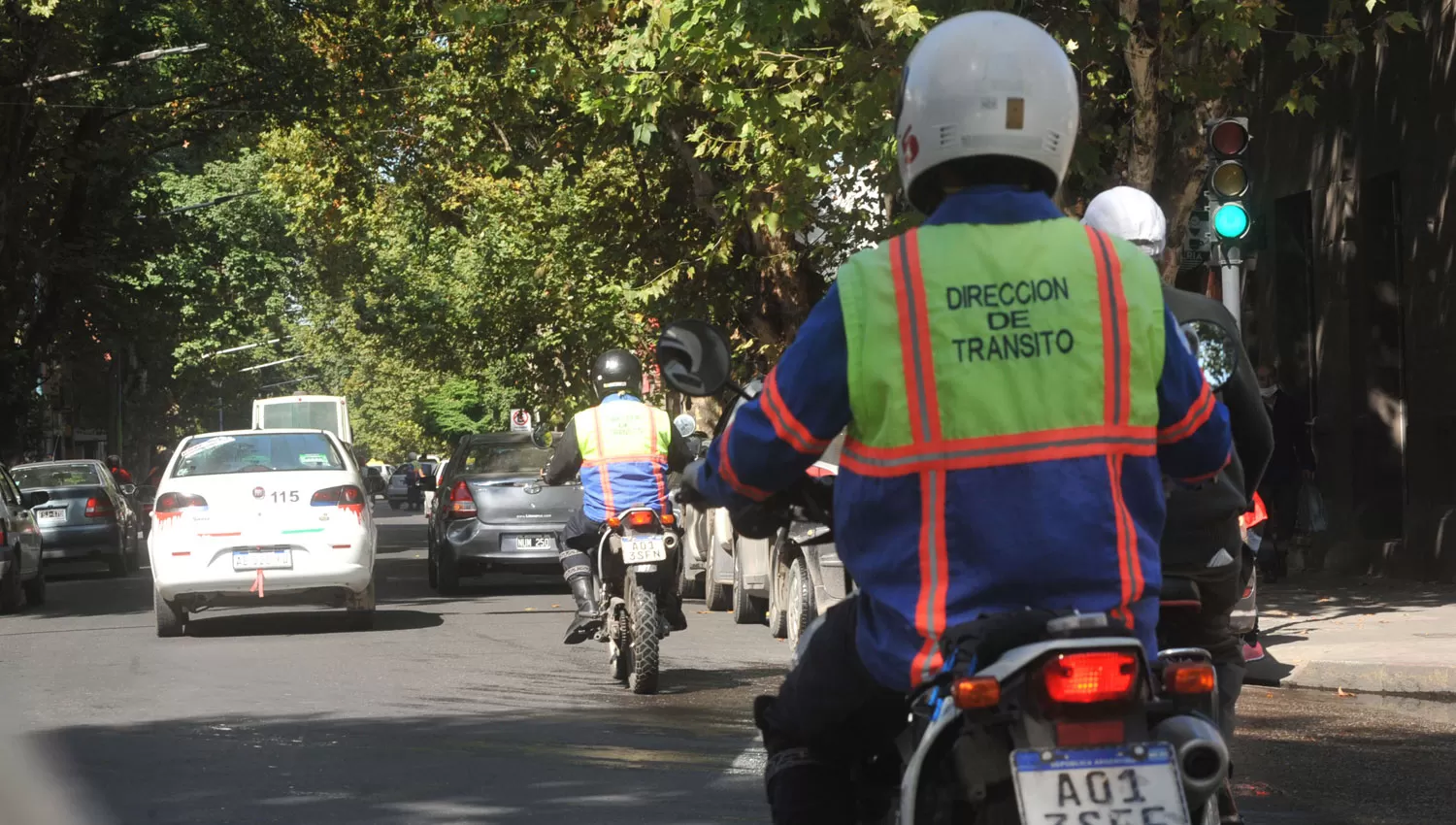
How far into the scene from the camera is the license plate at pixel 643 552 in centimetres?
1090

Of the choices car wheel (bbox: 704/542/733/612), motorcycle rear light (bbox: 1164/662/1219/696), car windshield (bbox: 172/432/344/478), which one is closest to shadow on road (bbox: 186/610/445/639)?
car windshield (bbox: 172/432/344/478)

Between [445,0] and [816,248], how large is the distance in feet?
21.7

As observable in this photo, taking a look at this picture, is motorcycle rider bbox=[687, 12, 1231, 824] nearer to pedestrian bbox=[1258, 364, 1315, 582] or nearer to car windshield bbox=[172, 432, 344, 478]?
car windshield bbox=[172, 432, 344, 478]

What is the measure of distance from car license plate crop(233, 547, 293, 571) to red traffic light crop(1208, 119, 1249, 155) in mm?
7048

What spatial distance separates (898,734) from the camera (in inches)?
146

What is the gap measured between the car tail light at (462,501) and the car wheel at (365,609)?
12.1ft

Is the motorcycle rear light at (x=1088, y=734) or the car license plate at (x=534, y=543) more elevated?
the motorcycle rear light at (x=1088, y=734)

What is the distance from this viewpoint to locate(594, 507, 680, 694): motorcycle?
10938mm

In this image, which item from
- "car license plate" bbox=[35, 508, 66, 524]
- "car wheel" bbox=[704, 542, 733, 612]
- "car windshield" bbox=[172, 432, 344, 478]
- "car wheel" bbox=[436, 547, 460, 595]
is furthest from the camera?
"car license plate" bbox=[35, 508, 66, 524]

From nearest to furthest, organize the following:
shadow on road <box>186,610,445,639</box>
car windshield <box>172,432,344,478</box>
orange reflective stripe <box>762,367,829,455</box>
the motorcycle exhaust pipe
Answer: the motorcycle exhaust pipe < orange reflective stripe <box>762,367,829,455</box> < car windshield <box>172,432,344,478</box> < shadow on road <box>186,610,445,639</box>

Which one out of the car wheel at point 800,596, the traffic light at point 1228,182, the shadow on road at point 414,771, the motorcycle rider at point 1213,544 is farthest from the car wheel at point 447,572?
the motorcycle rider at point 1213,544

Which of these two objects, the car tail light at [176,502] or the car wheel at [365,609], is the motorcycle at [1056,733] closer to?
the car tail light at [176,502]

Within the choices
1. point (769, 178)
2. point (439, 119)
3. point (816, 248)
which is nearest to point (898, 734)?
point (769, 178)

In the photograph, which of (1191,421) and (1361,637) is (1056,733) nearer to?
(1191,421)
